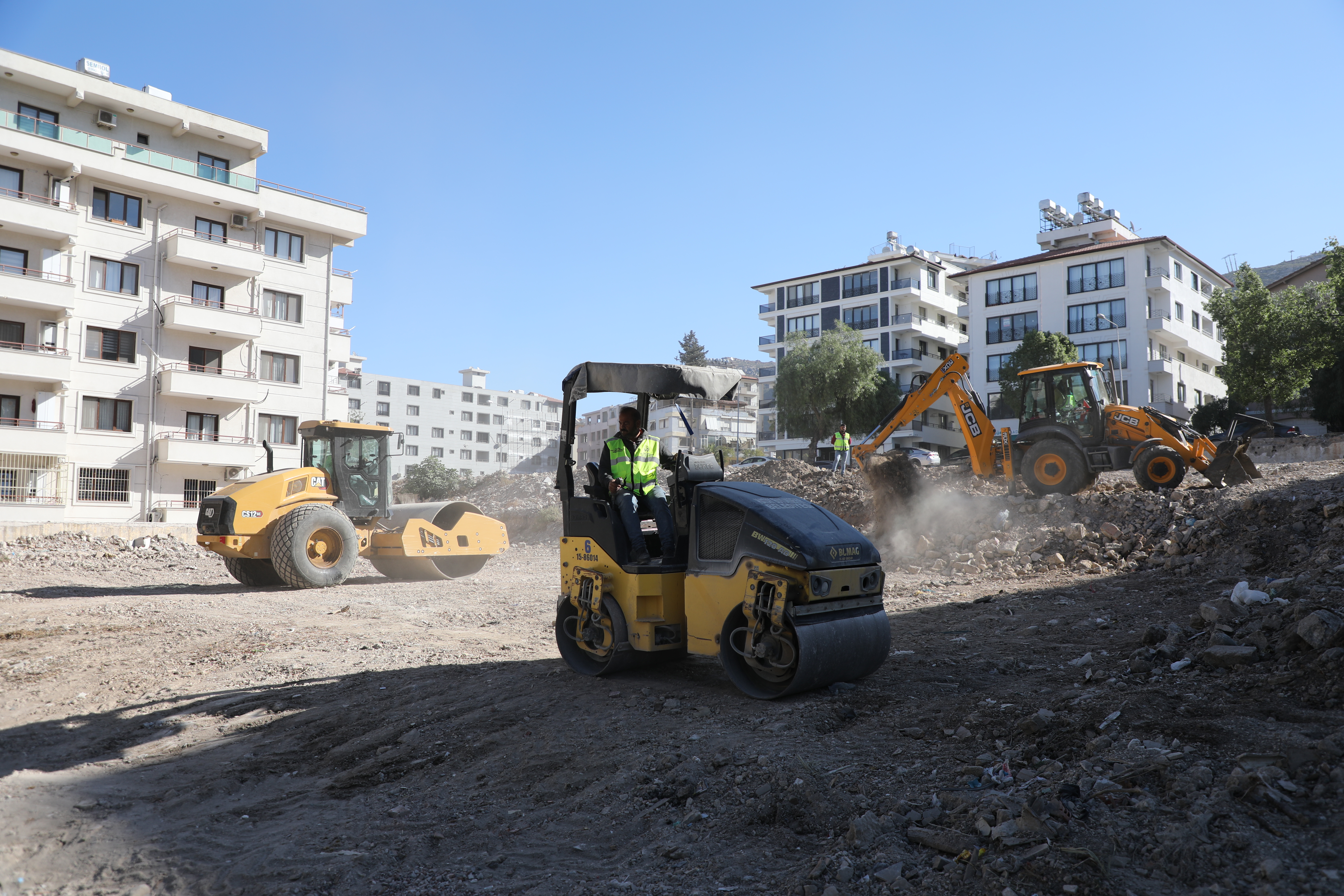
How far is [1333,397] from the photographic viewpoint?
32688 millimetres

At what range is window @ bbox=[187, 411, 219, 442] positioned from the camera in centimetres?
3188

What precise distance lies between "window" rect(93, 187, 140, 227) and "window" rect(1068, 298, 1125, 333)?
46.4 meters

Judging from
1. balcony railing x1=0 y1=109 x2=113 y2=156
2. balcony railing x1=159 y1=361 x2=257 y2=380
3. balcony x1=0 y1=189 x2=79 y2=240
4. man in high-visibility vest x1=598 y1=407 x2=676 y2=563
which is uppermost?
balcony railing x1=0 y1=109 x2=113 y2=156

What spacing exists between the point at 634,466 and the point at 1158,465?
489 inches

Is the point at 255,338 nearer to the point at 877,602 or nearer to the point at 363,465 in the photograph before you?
the point at 363,465

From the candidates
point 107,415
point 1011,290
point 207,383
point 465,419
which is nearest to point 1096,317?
point 1011,290

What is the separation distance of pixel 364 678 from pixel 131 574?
49.2ft

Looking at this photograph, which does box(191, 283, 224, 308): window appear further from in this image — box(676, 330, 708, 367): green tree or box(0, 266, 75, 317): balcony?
box(676, 330, 708, 367): green tree

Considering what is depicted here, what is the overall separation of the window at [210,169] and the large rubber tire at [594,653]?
31.7m

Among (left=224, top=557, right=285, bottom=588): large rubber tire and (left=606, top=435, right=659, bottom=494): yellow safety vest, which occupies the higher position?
(left=606, top=435, right=659, bottom=494): yellow safety vest

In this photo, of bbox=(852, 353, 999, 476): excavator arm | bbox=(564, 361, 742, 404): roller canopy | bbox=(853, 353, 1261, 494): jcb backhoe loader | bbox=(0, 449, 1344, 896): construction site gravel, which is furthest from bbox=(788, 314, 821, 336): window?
bbox=(564, 361, 742, 404): roller canopy

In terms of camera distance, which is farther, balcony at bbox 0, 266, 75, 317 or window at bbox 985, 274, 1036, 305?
window at bbox 985, 274, 1036, 305

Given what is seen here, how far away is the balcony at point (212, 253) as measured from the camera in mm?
31109

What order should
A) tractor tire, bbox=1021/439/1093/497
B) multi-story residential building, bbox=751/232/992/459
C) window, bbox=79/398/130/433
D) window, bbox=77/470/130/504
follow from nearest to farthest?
tractor tire, bbox=1021/439/1093/497, window, bbox=77/470/130/504, window, bbox=79/398/130/433, multi-story residential building, bbox=751/232/992/459
